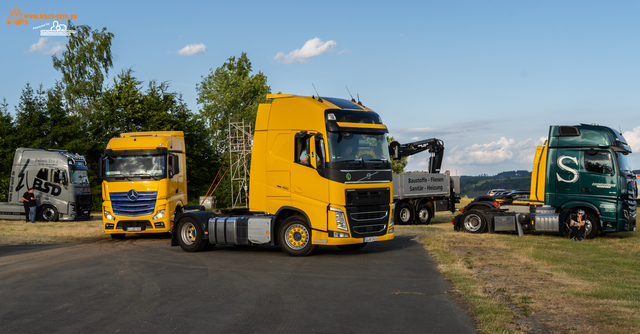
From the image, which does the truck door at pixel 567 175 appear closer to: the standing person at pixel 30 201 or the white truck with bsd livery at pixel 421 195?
the white truck with bsd livery at pixel 421 195

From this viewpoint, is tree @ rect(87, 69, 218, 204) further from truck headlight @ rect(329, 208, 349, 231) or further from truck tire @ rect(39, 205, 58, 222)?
truck headlight @ rect(329, 208, 349, 231)

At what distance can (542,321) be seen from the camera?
670 cm

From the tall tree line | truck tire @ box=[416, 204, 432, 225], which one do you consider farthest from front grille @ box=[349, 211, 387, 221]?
the tall tree line

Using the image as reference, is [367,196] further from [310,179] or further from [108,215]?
[108,215]

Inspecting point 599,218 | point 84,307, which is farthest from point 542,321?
point 599,218

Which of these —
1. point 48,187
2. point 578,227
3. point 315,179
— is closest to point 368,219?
point 315,179

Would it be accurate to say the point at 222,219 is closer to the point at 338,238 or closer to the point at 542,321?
the point at 338,238

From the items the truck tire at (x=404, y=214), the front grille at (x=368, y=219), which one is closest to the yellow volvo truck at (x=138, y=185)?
the front grille at (x=368, y=219)

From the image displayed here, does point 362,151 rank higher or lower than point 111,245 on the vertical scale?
higher

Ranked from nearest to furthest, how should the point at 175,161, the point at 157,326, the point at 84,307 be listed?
the point at 157,326
the point at 84,307
the point at 175,161

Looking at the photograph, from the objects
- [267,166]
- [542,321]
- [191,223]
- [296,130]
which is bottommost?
[542,321]

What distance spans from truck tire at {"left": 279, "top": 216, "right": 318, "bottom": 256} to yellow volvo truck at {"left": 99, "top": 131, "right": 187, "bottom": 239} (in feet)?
19.2

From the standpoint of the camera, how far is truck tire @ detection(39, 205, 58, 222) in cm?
2786

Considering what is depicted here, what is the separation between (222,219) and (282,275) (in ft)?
13.5
